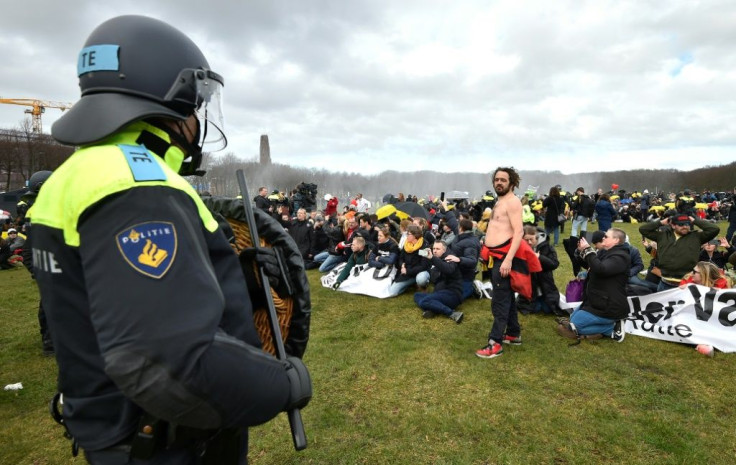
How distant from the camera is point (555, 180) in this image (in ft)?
261

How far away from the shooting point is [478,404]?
13.6 ft

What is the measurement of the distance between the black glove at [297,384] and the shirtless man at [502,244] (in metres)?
4.04

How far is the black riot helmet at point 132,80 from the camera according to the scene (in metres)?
1.13

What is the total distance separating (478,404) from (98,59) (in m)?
4.16

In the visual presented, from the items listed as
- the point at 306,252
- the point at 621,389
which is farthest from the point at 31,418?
the point at 306,252

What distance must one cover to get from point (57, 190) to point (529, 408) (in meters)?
4.25

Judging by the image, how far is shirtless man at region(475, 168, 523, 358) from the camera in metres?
4.92

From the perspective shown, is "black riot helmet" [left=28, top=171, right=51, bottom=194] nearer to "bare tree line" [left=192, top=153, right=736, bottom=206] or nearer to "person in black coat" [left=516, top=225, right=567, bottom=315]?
"person in black coat" [left=516, top=225, right=567, bottom=315]

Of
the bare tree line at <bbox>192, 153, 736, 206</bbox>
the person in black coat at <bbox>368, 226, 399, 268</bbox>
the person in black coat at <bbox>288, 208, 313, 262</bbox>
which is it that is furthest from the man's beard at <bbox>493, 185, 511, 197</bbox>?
the bare tree line at <bbox>192, 153, 736, 206</bbox>

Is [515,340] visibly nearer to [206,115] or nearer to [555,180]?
[206,115]

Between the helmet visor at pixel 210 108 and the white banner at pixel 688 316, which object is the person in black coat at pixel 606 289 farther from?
the helmet visor at pixel 210 108

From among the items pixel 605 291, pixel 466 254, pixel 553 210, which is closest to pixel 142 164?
pixel 605 291

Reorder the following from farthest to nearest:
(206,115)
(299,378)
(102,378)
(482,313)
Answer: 1. (482,313)
2. (206,115)
3. (299,378)
4. (102,378)

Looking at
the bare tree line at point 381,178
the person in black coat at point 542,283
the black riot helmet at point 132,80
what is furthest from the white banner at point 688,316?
the bare tree line at point 381,178
